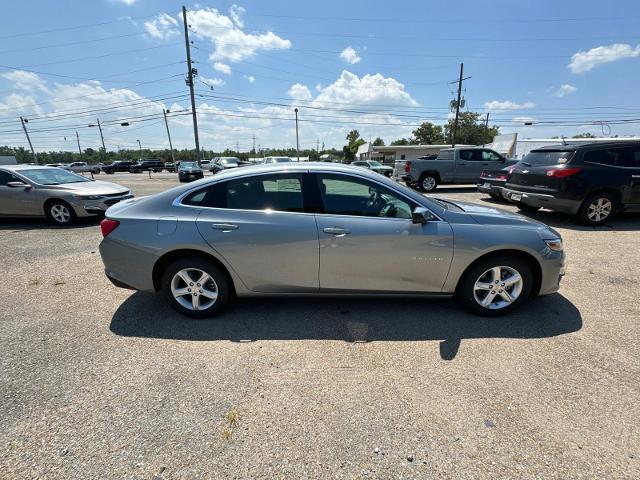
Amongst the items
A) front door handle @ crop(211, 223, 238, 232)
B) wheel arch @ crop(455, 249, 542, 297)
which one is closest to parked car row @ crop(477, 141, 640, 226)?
wheel arch @ crop(455, 249, 542, 297)

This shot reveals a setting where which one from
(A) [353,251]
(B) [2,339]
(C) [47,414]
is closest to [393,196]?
(A) [353,251]

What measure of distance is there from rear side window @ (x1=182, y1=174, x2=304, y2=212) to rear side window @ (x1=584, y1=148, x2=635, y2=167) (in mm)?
6678

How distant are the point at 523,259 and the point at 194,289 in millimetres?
3246

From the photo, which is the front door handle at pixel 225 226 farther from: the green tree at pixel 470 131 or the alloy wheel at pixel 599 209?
Answer: the green tree at pixel 470 131

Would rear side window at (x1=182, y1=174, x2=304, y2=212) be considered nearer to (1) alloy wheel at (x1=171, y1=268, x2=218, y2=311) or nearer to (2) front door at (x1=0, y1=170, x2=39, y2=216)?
(1) alloy wheel at (x1=171, y1=268, x2=218, y2=311)

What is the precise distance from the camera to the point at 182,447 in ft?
6.08

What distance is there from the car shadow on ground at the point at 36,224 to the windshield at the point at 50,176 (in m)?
0.95

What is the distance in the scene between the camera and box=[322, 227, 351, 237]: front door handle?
9.69ft

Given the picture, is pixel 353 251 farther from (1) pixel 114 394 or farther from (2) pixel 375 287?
(1) pixel 114 394

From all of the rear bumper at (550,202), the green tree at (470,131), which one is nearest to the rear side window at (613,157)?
the rear bumper at (550,202)

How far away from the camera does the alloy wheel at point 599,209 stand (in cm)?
655

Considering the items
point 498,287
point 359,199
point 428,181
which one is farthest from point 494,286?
point 428,181

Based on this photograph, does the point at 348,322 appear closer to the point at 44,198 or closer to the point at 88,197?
the point at 88,197

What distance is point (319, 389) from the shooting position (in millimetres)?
2307
